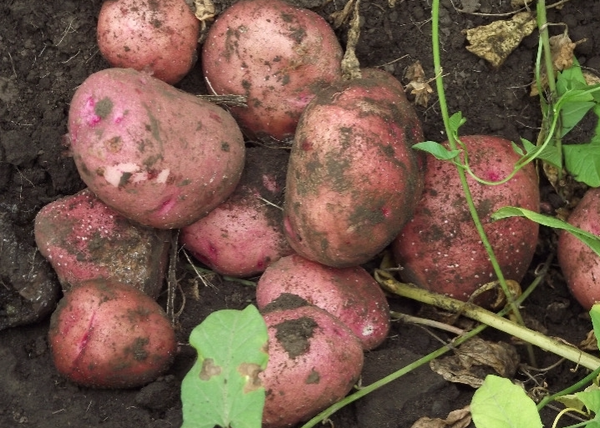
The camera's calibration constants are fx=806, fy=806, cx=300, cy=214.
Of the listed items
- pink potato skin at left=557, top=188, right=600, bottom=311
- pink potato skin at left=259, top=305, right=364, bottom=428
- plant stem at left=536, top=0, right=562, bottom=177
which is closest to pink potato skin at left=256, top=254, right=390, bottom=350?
pink potato skin at left=259, top=305, right=364, bottom=428

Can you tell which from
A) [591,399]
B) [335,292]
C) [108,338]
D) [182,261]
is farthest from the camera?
[182,261]

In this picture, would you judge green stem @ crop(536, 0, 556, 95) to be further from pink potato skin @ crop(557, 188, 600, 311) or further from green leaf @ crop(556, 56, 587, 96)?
pink potato skin @ crop(557, 188, 600, 311)

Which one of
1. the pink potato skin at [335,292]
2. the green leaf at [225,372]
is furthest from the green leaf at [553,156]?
the green leaf at [225,372]

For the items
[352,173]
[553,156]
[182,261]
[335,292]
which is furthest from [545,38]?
[182,261]

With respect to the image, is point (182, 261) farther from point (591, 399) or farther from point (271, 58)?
point (591, 399)

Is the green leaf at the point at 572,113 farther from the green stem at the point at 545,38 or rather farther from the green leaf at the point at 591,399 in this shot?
the green leaf at the point at 591,399

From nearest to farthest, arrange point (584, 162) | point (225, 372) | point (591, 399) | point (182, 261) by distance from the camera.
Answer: point (225, 372), point (591, 399), point (584, 162), point (182, 261)
